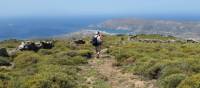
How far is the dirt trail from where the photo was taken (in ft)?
60.7

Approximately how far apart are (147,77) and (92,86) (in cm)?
343

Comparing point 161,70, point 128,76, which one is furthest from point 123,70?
point 161,70

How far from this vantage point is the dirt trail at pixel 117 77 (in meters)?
18.5

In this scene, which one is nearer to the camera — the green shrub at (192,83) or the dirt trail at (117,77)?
the green shrub at (192,83)

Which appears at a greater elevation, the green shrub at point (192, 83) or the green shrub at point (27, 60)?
the green shrub at point (192, 83)

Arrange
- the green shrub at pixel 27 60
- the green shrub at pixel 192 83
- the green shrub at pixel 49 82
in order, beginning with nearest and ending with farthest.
Result: the green shrub at pixel 192 83 → the green shrub at pixel 49 82 → the green shrub at pixel 27 60

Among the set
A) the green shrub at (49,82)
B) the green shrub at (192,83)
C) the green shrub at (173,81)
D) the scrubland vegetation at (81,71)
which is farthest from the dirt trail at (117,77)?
the green shrub at (192,83)

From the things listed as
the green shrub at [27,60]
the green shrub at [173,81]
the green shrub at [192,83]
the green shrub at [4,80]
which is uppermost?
the green shrub at [192,83]

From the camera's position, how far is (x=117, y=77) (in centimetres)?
2091

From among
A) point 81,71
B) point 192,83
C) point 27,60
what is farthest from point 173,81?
point 27,60

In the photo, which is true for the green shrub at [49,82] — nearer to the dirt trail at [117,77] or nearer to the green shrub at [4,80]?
the green shrub at [4,80]

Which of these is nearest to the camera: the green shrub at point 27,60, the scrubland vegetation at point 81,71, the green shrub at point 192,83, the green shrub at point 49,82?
the green shrub at point 192,83

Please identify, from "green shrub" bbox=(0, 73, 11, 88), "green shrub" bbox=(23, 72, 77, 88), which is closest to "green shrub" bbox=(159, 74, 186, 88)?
"green shrub" bbox=(23, 72, 77, 88)

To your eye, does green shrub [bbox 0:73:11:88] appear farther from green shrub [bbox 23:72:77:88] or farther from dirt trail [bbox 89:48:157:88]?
dirt trail [bbox 89:48:157:88]
